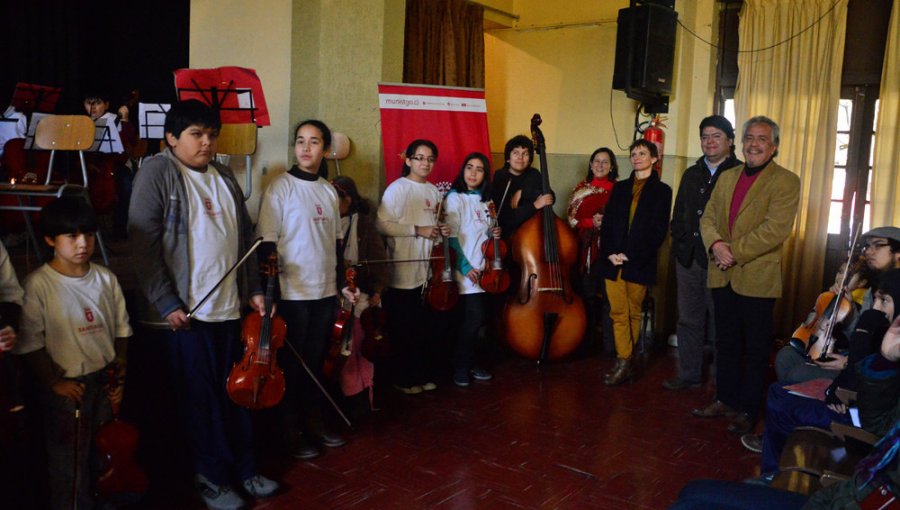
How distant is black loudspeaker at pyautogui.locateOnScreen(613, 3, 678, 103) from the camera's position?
5.57 m

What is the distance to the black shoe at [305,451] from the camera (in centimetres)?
351

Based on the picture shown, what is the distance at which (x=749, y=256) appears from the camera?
156 inches

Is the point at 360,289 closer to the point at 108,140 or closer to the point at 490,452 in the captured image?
the point at 490,452

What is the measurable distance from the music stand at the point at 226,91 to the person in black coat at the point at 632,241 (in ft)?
7.38

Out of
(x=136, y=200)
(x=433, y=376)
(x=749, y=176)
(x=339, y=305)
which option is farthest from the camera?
(x=433, y=376)

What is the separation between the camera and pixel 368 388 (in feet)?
13.8

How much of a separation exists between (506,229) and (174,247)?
2.66 m

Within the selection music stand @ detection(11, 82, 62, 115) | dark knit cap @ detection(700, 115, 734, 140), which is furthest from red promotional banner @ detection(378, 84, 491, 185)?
music stand @ detection(11, 82, 62, 115)

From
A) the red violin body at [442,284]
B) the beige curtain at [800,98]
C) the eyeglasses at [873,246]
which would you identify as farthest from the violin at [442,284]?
the beige curtain at [800,98]

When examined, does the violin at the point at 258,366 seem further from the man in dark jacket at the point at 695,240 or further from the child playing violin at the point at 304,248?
the man in dark jacket at the point at 695,240

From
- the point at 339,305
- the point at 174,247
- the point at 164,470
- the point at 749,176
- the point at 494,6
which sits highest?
the point at 494,6

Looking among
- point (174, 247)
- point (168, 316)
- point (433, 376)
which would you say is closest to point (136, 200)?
point (174, 247)

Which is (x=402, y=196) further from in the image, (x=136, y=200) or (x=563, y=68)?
(x=563, y=68)

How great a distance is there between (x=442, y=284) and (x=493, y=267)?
37 cm
